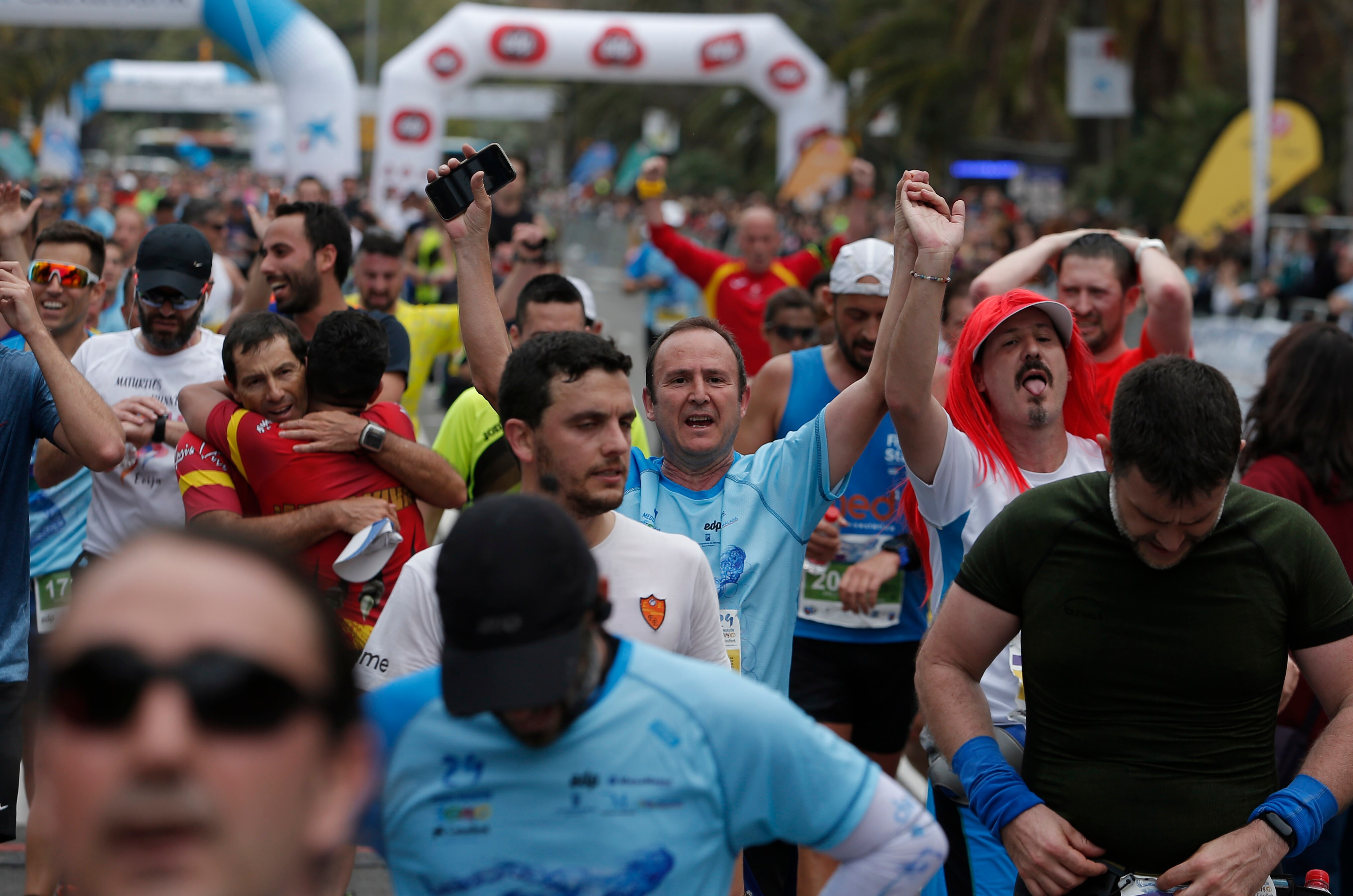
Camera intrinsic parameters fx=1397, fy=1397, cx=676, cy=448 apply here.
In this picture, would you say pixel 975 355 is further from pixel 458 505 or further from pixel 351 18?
pixel 351 18

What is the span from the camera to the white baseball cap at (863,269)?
4.64m

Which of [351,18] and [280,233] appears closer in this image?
[280,233]

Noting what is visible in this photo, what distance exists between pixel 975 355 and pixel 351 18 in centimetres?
6862

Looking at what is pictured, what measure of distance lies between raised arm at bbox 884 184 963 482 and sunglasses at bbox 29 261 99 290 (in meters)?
2.71

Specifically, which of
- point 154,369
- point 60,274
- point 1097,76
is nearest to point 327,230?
point 154,369

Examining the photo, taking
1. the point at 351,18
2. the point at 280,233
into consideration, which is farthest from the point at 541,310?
the point at 351,18

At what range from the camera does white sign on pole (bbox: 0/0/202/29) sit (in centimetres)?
2270

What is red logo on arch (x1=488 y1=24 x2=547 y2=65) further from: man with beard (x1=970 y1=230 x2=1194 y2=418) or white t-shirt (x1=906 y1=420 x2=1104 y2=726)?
white t-shirt (x1=906 y1=420 x2=1104 y2=726)

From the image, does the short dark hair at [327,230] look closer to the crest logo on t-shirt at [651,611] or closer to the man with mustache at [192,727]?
the crest logo on t-shirt at [651,611]

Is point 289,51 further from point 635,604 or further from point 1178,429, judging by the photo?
point 1178,429

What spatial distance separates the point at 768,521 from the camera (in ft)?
10.9

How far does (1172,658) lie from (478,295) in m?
2.00

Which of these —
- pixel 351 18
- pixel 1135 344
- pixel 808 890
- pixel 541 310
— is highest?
pixel 351 18

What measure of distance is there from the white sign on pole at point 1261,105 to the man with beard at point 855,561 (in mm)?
Answer: 14415
